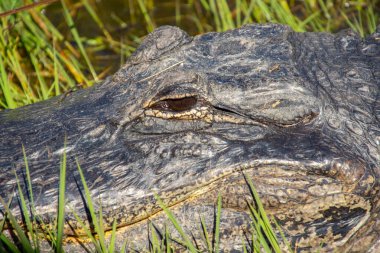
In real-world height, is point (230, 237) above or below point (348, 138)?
below

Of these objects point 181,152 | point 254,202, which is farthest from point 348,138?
point 181,152

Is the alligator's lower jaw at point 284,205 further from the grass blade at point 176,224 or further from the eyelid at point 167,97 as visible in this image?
the eyelid at point 167,97

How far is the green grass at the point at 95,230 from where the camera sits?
2.64 m

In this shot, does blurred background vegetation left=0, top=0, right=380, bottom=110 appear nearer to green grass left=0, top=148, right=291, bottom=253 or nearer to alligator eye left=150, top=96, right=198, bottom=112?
alligator eye left=150, top=96, right=198, bottom=112

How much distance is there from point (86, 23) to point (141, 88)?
306cm

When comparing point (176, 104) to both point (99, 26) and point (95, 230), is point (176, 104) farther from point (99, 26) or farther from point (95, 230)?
point (99, 26)

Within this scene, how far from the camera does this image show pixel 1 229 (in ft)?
8.92

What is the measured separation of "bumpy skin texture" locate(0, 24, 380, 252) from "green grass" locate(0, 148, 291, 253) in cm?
4

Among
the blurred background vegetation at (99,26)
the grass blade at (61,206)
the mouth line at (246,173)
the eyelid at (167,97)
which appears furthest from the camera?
the blurred background vegetation at (99,26)

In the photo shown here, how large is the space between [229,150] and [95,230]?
0.64 m

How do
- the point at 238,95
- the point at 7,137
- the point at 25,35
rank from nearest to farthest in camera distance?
1. the point at 238,95
2. the point at 7,137
3. the point at 25,35

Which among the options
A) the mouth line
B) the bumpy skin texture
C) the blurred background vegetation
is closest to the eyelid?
the bumpy skin texture

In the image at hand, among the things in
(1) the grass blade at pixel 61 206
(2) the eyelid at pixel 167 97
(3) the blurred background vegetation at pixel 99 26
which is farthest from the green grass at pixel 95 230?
(3) the blurred background vegetation at pixel 99 26

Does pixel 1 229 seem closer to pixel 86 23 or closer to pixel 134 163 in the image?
pixel 134 163
